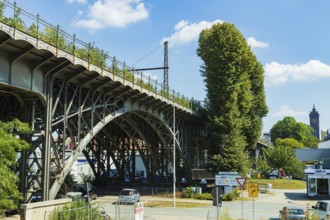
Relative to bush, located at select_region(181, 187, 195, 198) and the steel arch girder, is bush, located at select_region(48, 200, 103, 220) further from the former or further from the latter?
bush, located at select_region(181, 187, 195, 198)

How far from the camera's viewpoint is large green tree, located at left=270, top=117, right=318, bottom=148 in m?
146

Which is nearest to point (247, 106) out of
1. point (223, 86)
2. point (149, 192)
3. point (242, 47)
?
point (223, 86)

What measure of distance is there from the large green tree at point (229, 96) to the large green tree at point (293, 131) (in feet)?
297

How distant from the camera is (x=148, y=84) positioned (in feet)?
123

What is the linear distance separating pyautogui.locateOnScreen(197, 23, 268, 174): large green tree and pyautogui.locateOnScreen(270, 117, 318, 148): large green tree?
9045 centimetres

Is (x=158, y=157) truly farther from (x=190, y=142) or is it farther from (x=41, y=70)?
(x=41, y=70)

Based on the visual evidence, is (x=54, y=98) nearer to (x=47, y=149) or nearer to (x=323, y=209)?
(x=47, y=149)

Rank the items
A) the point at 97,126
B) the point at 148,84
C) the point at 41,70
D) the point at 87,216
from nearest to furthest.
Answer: the point at 87,216 → the point at 41,70 → the point at 97,126 → the point at 148,84

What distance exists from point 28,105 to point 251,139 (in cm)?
4041

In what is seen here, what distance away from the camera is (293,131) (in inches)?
5773

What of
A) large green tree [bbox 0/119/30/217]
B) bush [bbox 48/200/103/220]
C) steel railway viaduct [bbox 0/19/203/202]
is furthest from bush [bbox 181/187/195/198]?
large green tree [bbox 0/119/30/217]

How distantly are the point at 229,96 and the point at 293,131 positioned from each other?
101453 mm

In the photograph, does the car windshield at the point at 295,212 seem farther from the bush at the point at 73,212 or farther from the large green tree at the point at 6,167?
the large green tree at the point at 6,167

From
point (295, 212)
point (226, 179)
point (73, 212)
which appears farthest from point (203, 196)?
point (73, 212)
